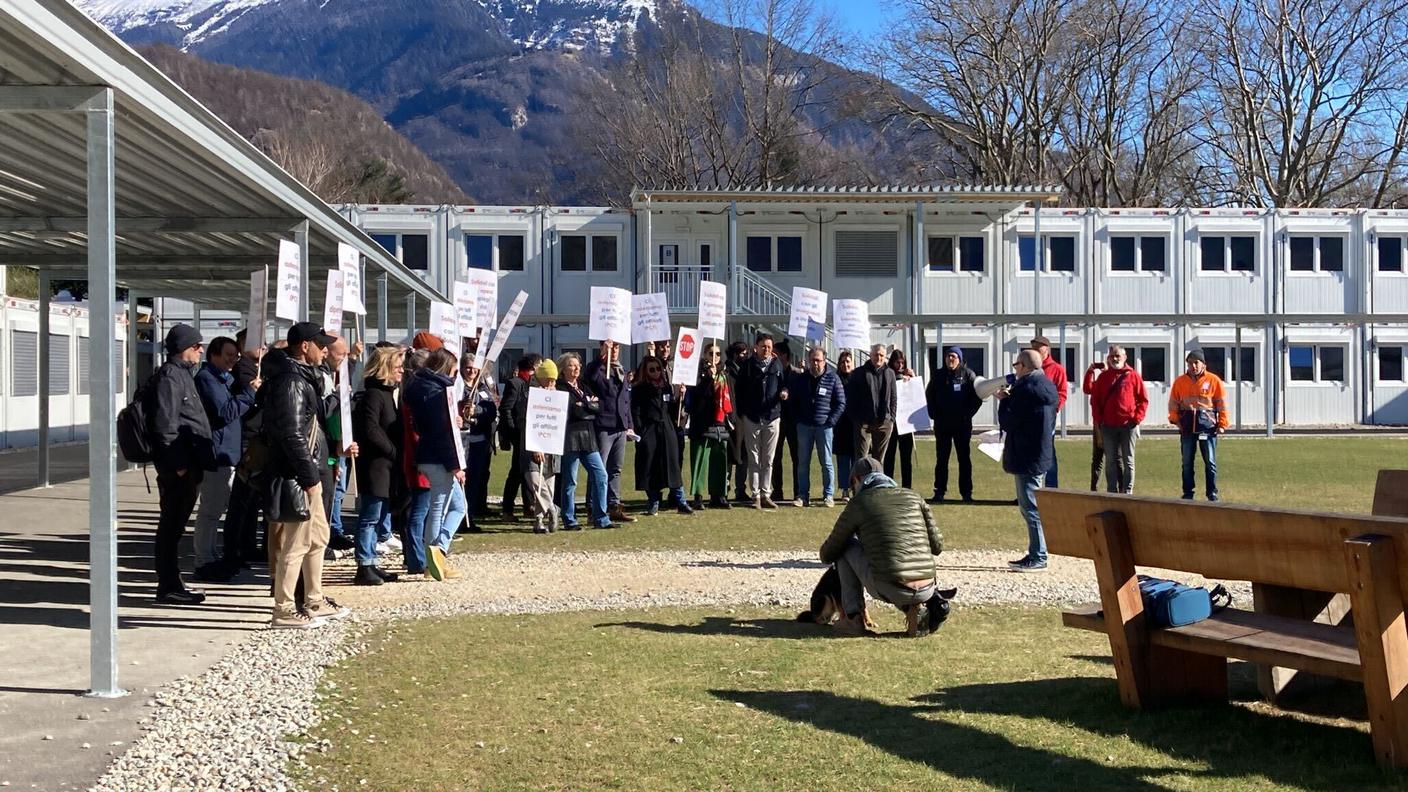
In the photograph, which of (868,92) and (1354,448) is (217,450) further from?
(868,92)

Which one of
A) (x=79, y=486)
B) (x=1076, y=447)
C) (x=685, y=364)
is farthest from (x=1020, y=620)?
Result: (x=1076, y=447)

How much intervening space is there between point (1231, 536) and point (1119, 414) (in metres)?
10.1

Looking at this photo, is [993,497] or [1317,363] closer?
[993,497]

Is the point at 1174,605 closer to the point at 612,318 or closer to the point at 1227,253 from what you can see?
the point at 612,318

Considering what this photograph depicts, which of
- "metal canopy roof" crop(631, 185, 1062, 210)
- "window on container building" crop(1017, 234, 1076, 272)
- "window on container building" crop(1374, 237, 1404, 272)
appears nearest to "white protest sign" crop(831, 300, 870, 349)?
"metal canopy roof" crop(631, 185, 1062, 210)

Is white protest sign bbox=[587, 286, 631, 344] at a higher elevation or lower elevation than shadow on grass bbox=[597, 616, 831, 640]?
higher

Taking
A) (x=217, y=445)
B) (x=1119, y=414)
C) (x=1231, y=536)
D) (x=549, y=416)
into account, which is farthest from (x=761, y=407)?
(x=1231, y=536)

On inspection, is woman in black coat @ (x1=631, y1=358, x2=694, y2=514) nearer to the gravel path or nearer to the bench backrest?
the gravel path

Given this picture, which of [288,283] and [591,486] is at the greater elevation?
[288,283]

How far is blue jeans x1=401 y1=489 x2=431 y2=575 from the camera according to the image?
10453 mm

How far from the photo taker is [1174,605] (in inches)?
231

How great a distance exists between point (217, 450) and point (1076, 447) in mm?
21224

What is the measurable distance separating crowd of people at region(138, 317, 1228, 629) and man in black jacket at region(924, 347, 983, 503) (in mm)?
27

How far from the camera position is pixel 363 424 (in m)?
10.4
